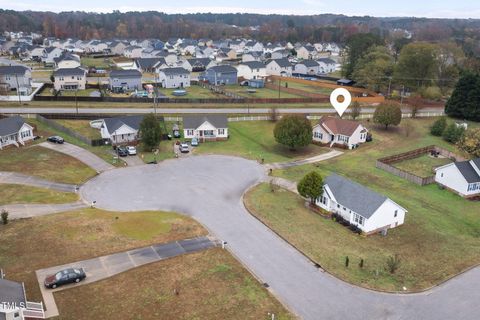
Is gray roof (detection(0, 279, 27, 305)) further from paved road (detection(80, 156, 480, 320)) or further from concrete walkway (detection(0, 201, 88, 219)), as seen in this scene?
paved road (detection(80, 156, 480, 320))

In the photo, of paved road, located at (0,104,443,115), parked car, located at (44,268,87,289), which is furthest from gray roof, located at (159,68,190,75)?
parked car, located at (44,268,87,289)

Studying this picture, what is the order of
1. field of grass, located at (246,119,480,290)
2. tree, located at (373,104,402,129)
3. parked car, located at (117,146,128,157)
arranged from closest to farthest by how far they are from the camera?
field of grass, located at (246,119,480,290), parked car, located at (117,146,128,157), tree, located at (373,104,402,129)

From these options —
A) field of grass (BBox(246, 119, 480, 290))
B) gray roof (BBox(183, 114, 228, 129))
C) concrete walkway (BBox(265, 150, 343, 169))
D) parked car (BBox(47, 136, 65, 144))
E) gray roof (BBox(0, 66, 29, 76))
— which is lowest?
field of grass (BBox(246, 119, 480, 290))

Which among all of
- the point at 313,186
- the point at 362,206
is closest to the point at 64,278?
the point at 313,186

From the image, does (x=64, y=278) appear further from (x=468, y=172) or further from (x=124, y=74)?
(x=124, y=74)

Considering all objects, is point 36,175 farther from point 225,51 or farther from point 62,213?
point 225,51

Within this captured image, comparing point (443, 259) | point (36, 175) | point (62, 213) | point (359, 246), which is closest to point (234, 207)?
point (359, 246)
